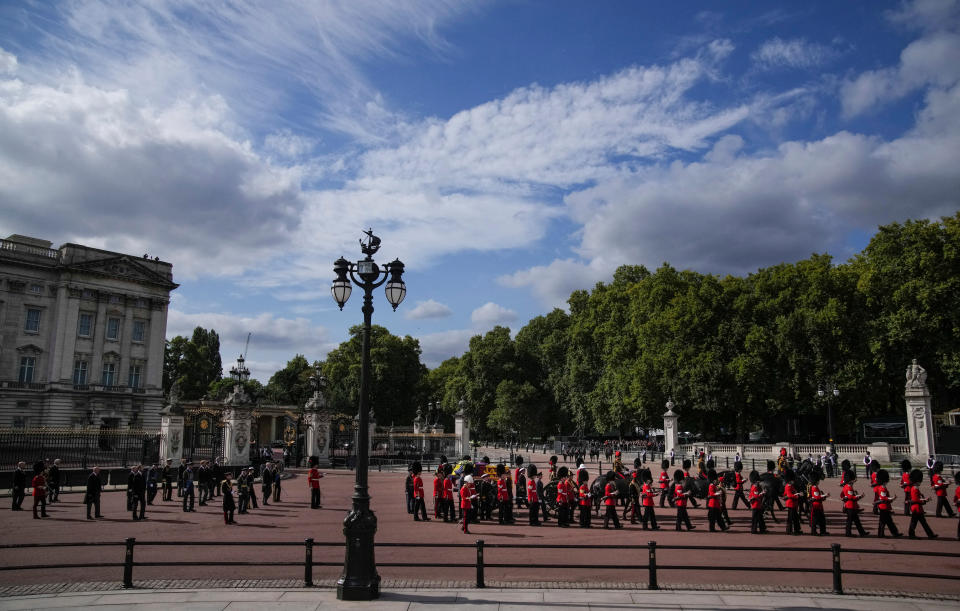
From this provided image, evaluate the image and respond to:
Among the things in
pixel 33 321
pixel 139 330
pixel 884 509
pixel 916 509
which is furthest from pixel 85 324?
pixel 916 509

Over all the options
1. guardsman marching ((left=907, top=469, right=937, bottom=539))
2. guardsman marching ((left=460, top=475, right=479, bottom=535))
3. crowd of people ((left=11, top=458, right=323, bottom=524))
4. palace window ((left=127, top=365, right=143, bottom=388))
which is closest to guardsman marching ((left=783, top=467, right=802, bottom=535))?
guardsman marching ((left=907, top=469, right=937, bottom=539))

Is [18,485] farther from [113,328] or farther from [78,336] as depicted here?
[113,328]

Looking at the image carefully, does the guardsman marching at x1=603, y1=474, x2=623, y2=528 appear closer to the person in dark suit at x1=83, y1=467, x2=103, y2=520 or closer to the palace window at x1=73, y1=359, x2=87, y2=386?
the person in dark suit at x1=83, y1=467, x2=103, y2=520

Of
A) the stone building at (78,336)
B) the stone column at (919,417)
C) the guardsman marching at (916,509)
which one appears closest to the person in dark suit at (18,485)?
the guardsman marching at (916,509)

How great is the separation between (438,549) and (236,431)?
23.2 meters

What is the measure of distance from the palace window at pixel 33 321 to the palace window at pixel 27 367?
2.44 m

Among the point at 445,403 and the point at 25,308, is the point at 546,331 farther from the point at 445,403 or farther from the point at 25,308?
the point at 25,308

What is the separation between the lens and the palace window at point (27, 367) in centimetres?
5541

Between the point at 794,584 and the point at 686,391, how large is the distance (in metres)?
37.3

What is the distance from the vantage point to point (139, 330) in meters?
61.9

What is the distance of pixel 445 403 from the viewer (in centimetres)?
8088

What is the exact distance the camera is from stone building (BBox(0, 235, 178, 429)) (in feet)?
180

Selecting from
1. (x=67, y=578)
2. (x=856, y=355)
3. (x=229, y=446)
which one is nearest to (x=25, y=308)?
(x=229, y=446)

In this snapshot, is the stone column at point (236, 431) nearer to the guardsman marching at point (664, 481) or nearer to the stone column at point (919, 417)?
the guardsman marching at point (664, 481)
